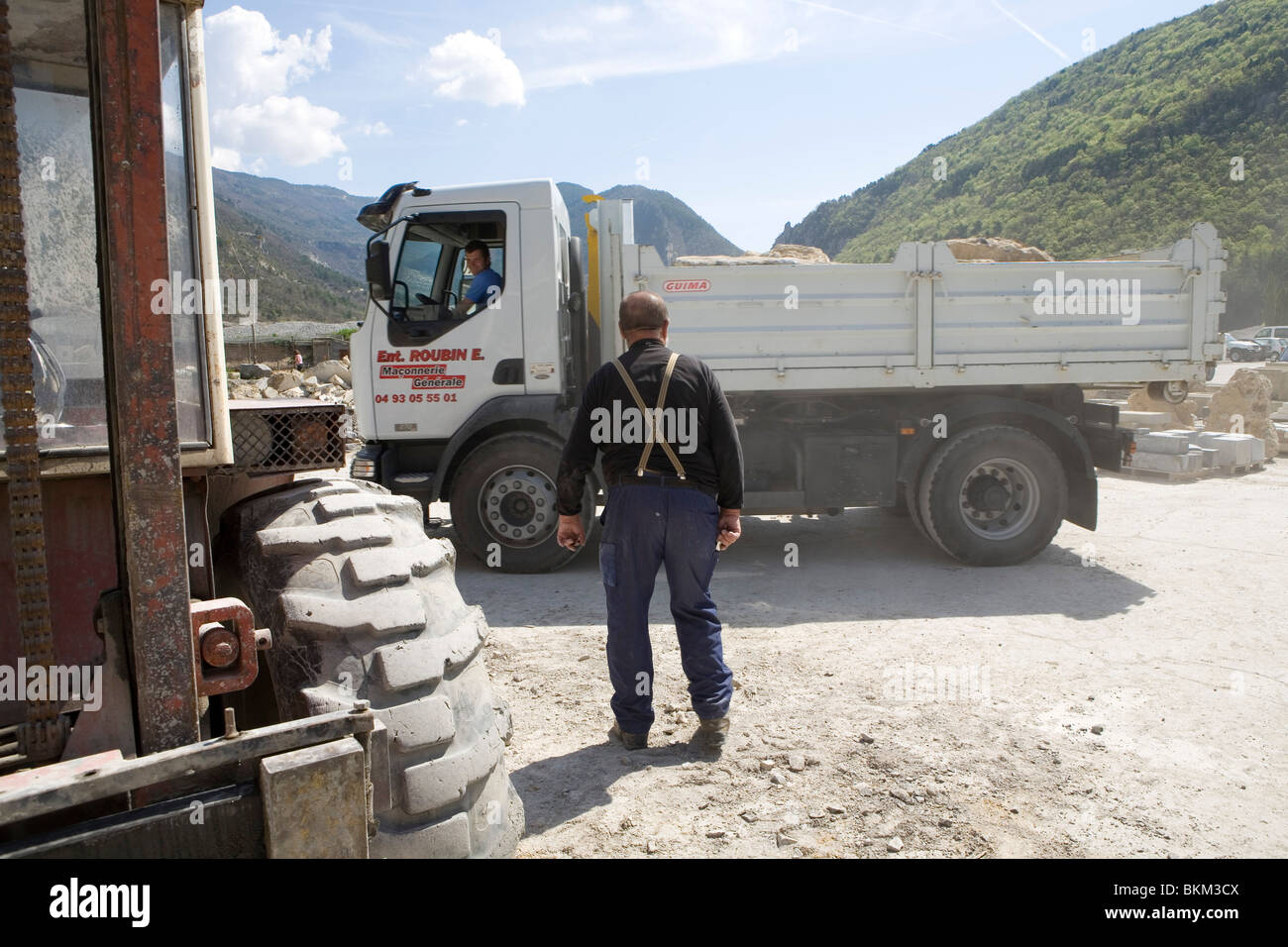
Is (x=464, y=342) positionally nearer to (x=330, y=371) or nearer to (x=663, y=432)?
(x=663, y=432)

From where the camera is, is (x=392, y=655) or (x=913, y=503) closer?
(x=392, y=655)

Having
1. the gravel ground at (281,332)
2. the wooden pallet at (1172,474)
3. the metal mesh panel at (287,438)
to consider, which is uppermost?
the gravel ground at (281,332)

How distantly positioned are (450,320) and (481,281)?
382 mm

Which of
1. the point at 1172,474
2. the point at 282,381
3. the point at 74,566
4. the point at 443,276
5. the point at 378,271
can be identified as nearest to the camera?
the point at 74,566

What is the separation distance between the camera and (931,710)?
13.8 ft

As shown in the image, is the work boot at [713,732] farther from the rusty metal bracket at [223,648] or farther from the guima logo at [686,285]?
the guima logo at [686,285]

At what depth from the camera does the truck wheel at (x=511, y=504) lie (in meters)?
6.72

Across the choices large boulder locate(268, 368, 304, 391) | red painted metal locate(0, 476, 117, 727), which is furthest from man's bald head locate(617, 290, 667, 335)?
large boulder locate(268, 368, 304, 391)

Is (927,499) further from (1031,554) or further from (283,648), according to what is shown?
(283,648)

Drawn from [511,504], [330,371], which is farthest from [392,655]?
[330,371]

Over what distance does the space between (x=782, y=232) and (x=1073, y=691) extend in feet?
282

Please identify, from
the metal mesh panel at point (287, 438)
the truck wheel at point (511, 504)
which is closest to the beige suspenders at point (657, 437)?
the metal mesh panel at point (287, 438)

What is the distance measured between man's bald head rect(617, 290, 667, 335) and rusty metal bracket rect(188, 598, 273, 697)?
2301mm

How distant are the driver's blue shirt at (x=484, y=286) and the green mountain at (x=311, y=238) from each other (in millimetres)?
851
